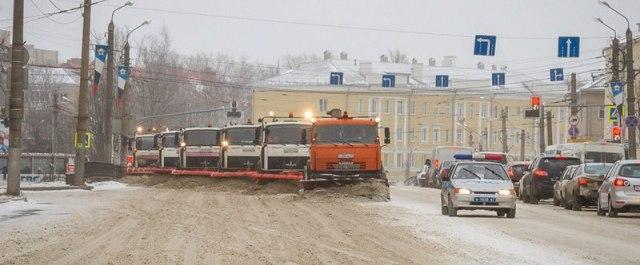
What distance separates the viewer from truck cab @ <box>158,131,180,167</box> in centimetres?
5478

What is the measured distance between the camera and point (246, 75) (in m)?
168

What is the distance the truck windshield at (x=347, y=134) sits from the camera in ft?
126

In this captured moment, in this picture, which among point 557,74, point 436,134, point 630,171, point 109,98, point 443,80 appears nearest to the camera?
point 630,171

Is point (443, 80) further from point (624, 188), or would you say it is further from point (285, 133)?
point (624, 188)

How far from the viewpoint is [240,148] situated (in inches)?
1866

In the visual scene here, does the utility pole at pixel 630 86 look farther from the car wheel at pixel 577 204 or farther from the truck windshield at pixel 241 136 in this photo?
the truck windshield at pixel 241 136

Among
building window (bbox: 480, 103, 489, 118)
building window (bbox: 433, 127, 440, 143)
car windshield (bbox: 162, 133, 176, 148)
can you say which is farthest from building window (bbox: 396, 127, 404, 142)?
car windshield (bbox: 162, 133, 176, 148)

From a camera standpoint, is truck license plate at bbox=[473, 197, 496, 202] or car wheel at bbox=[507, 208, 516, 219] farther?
car wheel at bbox=[507, 208, 516, 219]

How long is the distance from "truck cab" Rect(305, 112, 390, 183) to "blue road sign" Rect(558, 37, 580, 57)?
65.6 feet

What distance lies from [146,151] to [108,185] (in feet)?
18.8

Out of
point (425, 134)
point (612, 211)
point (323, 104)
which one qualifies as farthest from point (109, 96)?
point (425, 134)

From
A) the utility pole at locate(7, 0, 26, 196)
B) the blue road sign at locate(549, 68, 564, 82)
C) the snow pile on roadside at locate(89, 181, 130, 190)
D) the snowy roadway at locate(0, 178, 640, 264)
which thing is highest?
the blue road sign at locate(549, 68, 564, 82)

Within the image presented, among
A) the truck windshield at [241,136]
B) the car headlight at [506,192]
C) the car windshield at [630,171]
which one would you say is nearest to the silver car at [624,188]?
the car windshield at [630,171]

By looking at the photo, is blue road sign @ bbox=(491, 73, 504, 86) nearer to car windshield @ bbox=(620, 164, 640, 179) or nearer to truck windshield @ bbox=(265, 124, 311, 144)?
truck windshield @ bbox=(265, 124, 311, 144)
